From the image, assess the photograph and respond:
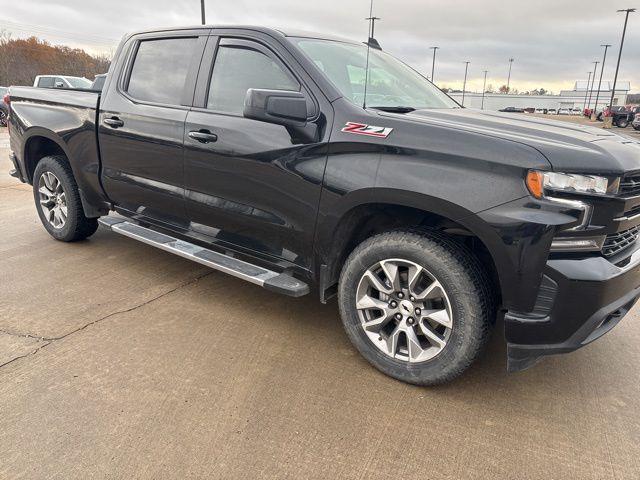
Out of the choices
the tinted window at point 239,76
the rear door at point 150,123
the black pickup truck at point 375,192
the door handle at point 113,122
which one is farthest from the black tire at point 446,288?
the door handle at point 113,122

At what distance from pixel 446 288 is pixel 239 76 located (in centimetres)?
195

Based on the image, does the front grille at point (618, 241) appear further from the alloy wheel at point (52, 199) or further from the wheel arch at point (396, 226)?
the alloy wheel at point (52, 199)

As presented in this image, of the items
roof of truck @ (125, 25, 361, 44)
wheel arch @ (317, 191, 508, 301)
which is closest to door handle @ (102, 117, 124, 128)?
roof of truck @ (125, 25, 361, 44)

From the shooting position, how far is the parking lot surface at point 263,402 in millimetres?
2164

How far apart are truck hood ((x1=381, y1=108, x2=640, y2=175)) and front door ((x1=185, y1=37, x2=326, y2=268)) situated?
0.65 m

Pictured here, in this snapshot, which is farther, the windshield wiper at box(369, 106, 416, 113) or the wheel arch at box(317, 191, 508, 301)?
the windshield wiper at box(369, 106, 416, 113)

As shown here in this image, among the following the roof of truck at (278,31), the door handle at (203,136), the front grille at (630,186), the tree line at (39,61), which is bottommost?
the front grille at (630,186)

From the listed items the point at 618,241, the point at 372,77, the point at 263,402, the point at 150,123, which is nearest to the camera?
the point at 618,241

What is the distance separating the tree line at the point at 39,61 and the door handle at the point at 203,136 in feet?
165

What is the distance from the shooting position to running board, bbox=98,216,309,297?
9.94ft

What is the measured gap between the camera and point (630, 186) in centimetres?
230

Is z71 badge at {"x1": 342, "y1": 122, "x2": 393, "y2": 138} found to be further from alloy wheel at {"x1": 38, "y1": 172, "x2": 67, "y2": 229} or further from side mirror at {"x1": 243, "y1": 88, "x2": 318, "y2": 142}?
alloy wheel at {"x1": 38, "y1": 172, "x2": 67, "y2": 229}

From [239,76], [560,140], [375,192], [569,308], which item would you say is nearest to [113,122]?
[239,76]

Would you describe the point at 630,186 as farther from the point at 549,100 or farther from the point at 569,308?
the point at 549,100
